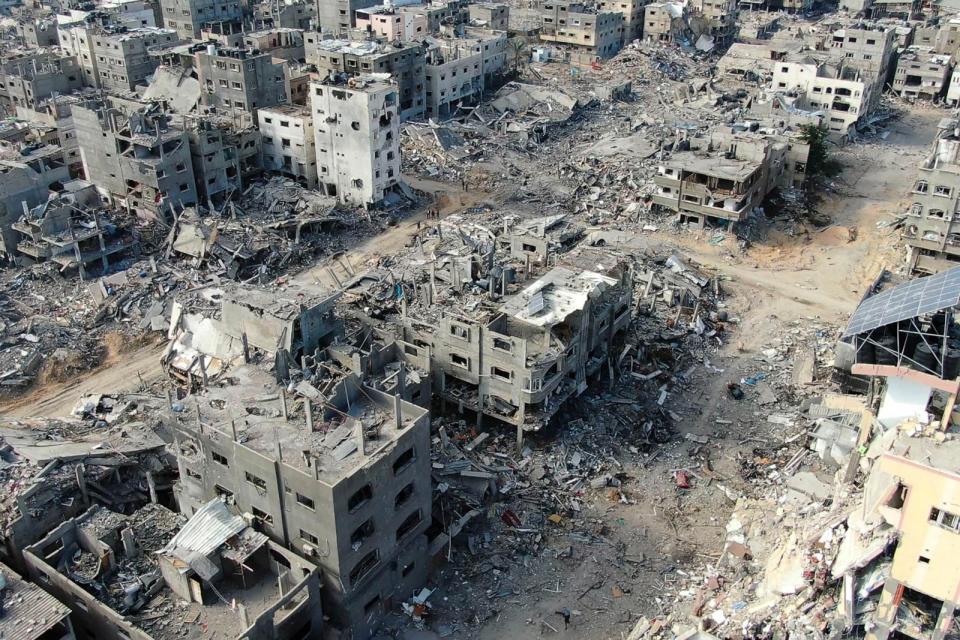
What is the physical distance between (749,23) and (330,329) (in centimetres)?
9334

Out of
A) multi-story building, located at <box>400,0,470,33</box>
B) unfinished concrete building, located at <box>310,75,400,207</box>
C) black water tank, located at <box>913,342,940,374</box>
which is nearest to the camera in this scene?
black water tank, located at <box>913,342,940,374</box>

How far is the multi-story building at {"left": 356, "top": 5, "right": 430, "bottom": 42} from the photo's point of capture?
3465 inches

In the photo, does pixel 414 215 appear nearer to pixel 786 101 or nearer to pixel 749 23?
pixel 786 101

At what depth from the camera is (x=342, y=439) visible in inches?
996

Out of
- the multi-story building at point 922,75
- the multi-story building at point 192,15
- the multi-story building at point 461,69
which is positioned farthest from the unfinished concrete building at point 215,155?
the multi-story building at point 922,75

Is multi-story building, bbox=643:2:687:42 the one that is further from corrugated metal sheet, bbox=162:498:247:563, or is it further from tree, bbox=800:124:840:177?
corrugated metal sheet, bbox=162:498:247:563

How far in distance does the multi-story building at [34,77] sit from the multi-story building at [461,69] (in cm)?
3280

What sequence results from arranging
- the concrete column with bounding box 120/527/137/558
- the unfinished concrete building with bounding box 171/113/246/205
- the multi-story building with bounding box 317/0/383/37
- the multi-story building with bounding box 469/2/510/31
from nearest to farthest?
the concrete column with bounding box 120/527/137/558 → the unfinished concrete building with bounding box 171/113/246/205 → the multi-story building with bounding box 317/0/383/37 → the multi-story building with bounding box 469/2/510/31

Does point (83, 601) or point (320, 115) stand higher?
point (320, 115)

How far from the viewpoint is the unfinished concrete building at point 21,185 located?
47.2m

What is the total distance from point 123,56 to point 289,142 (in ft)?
88.5

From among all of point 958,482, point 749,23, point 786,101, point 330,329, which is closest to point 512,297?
point 330,329

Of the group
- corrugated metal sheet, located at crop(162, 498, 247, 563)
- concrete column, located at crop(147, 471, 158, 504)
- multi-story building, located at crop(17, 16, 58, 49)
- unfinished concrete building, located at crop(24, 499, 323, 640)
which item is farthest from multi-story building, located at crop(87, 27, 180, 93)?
corrugated metal sheet, located at crop(162, 498, 247, 563)

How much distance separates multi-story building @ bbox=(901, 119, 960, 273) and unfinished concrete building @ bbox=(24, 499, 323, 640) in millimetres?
40036
